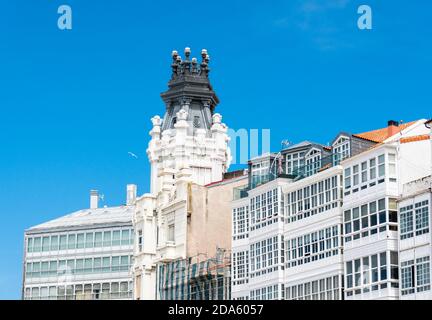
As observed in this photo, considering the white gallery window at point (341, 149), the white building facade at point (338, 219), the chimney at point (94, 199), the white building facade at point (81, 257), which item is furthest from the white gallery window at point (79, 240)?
the white gallery window at point (341, 149)

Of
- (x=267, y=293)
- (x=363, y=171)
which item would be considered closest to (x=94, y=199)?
(x=267, y=293)

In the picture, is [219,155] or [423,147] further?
[219,155]

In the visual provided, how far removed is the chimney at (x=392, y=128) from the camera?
75.8 metres

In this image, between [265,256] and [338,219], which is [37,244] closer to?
[265,256]

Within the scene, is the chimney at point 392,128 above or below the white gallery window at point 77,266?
above

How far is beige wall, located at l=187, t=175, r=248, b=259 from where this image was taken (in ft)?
307

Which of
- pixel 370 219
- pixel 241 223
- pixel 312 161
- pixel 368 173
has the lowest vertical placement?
pixel 370 219

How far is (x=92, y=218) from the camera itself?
12962 centimetres

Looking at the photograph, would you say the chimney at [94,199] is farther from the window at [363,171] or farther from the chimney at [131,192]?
the window at [363,171]

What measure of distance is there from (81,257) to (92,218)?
17.6ft

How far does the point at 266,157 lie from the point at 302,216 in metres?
9.89

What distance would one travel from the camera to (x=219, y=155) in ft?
367
